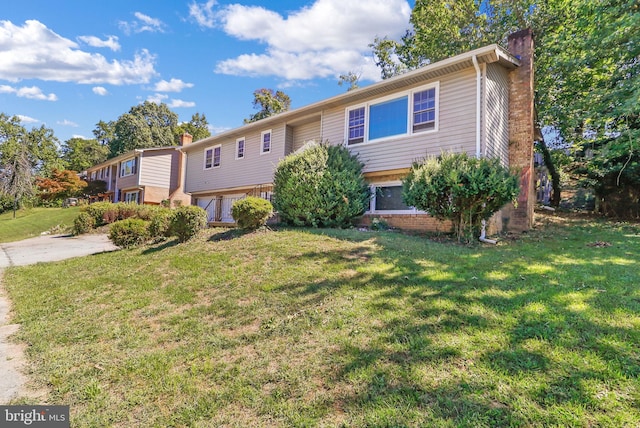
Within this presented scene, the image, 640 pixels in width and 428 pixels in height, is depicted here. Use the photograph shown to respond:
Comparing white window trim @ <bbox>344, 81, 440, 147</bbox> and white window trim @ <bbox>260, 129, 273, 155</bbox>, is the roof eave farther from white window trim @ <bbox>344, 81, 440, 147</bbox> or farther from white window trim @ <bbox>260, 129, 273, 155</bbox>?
white window trim @ <bbox>260, 129, 273, 155</bbox>

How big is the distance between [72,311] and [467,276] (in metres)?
6.48

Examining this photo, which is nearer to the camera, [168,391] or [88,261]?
[168,391]

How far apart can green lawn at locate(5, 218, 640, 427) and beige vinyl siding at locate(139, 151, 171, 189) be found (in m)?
20.5

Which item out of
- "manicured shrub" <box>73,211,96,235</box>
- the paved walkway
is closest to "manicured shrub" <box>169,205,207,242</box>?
the paved walkway

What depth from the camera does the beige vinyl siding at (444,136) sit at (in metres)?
9.95

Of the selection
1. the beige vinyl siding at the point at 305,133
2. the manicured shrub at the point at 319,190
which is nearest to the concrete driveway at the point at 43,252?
the manicured shrub at the point at 319,190

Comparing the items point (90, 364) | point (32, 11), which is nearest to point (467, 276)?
point (90, 364)

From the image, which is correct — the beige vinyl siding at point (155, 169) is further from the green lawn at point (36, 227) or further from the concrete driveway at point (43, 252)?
the concrete driveway at point (43, 252)

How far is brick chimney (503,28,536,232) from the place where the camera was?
11016 millimetres

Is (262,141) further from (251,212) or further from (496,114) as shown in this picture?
(496,114)

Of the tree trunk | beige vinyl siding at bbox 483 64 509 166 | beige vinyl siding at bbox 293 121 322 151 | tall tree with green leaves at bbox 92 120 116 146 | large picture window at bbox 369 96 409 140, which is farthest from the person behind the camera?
tall tree with green leaves at bbox 92 120 116 146

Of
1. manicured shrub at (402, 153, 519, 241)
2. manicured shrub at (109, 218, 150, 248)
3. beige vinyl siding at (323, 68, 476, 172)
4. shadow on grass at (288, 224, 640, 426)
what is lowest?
shadow on grass at (288, 224, 640, 426)

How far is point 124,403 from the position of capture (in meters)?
3.06

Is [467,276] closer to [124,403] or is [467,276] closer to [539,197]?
[124,403]
